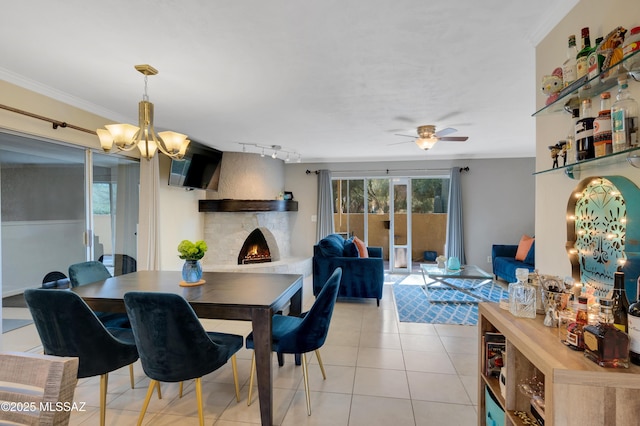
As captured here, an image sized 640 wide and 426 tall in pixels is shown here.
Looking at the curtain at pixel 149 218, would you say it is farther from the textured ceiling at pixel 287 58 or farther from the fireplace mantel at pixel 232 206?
the fireplace mantel at pixel 232 206

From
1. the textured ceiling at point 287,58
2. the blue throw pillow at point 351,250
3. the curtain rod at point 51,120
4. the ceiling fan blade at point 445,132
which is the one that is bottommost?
the blue throw pillow at point 351,250

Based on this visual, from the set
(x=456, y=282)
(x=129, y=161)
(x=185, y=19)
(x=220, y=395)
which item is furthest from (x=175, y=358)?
(x=456, y=282)

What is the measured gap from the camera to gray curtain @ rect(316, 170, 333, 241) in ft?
21.8

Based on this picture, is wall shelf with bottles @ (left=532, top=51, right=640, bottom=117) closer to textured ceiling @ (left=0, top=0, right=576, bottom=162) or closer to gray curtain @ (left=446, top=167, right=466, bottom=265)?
textured ceiling @ (left=0, top=0, right=576, bottom=162)

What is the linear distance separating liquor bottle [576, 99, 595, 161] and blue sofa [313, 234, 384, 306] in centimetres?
321

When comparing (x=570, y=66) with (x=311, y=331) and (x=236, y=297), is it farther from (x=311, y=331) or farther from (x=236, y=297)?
(x=236, y=297)

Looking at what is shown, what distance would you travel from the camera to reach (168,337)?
1.72m

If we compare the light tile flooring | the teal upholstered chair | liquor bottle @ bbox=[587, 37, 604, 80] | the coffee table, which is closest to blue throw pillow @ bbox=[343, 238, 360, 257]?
the coffee table

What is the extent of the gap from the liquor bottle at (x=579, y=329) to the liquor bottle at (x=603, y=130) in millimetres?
564

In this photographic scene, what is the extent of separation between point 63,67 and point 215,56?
49.5 inches

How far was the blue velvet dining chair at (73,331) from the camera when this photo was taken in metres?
1.77

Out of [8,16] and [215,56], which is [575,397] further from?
A: [8,16]

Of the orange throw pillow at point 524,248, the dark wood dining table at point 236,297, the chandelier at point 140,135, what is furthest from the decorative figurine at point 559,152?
the orange throw pillow at point 524,248

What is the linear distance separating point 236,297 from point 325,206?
4.66 meters
